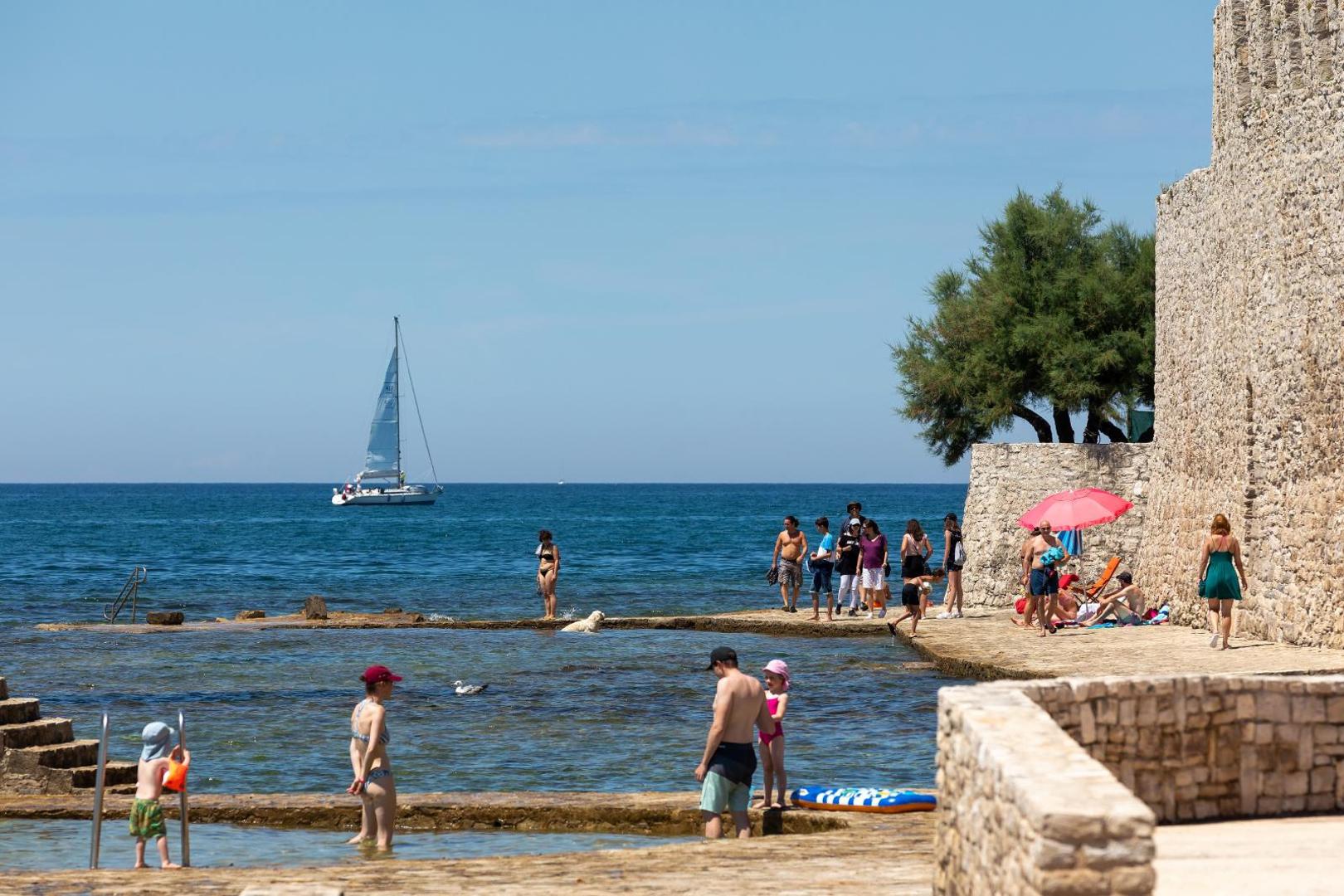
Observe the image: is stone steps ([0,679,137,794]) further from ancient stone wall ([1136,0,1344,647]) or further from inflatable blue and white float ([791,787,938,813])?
ancient stone wall ([1136,0,1344,647])

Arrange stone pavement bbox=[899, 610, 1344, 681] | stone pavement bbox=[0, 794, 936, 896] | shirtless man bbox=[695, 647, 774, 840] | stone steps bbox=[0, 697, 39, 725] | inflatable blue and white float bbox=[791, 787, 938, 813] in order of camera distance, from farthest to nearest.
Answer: stone pavement bbox=[899, 610, 1344, 681], stone steps bbox=[0, 697, 39, 725], inflatable blue and white float bbox=[791, 787, 938, 813], shirtless man bbox=[695, 647, 774, 840], stone pavement bbox=[0, 794, 936, 896]

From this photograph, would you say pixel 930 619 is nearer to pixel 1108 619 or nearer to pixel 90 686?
pixel 1108 619

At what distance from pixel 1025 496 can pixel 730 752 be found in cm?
1754

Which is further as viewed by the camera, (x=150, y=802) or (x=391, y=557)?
(x=391, y=557)

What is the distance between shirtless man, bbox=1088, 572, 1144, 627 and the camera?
2398 cm

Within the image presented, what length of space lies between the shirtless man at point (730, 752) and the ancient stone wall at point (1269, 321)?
903 cm

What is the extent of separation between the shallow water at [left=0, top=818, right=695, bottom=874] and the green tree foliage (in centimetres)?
2424

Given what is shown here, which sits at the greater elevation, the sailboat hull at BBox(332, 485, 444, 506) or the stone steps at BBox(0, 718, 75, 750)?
the sailboat hull at BBox(332, 485, 444, 506)

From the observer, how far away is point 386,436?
332 feet

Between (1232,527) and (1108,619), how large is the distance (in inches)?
153

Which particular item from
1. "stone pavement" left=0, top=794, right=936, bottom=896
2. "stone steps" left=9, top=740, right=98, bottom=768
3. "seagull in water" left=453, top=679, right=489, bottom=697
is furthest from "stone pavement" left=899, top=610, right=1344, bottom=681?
"stone steps" left=9, top=740, right=98, bottom=768

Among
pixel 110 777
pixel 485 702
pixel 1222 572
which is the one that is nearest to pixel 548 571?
pixel 485 702

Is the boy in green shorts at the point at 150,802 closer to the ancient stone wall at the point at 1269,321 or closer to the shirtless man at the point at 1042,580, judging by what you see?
the ancient stone wall at the point at 1269,321

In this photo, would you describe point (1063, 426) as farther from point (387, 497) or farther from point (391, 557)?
point (387, 497)
